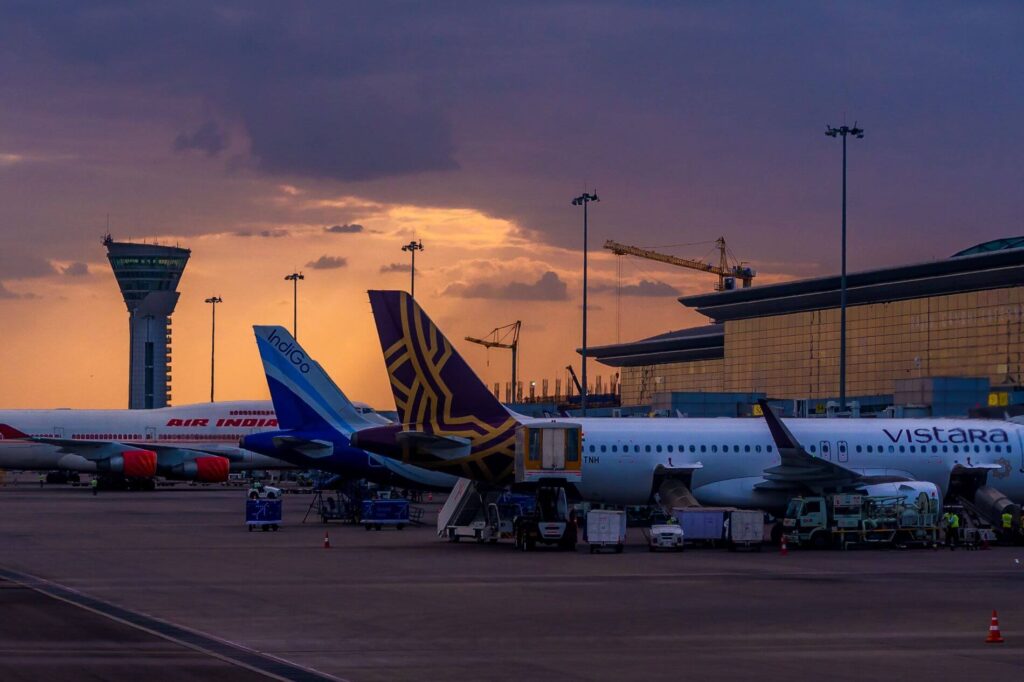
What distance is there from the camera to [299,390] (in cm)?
6300

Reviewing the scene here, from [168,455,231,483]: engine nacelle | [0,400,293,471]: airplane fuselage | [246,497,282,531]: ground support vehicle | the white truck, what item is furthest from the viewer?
[0,400,293,471]: airplane fuselage

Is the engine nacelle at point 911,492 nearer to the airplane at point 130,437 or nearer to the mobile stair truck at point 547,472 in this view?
the mobile stair truck at point 547,472

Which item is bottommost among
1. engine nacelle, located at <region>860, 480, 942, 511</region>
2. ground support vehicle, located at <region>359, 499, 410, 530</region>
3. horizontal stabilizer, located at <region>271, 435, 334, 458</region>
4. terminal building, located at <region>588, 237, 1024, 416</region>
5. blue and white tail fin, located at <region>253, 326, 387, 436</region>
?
ground support vehicle, located at <region>359, 499, 410, 530</region>

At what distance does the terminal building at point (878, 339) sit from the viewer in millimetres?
127375

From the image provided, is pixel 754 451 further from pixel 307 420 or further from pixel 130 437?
pixel 130 437

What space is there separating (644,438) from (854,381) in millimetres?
103811

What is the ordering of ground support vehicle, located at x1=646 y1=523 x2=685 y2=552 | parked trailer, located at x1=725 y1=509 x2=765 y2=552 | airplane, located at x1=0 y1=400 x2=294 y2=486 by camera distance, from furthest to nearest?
airplane, located at x1=0 y1=400 x2=294 y2=486 < parked trailer, located at x1=725 y1=509 x2=765 y2=552 < ground support vehicle, located at x1=646 y1=523 x2=685 y2=552

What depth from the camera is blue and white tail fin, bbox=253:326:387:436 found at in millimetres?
62156

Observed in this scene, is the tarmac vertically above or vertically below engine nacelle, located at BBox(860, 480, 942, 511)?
below

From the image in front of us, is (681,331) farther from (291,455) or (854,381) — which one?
(291,455)

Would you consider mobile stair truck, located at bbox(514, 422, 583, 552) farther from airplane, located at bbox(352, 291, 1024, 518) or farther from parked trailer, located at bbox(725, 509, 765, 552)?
parked trailer, located at bbox(725, 509, 765, 552)

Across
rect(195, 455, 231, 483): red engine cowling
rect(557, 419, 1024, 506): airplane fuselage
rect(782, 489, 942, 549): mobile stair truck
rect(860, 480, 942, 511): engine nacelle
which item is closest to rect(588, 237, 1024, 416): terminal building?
rect(195, 455, 231, 483): red engine cowling

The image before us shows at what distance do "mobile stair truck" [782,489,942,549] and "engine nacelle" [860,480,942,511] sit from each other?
0.03 metres

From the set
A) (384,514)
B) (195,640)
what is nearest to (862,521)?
(384,514)
